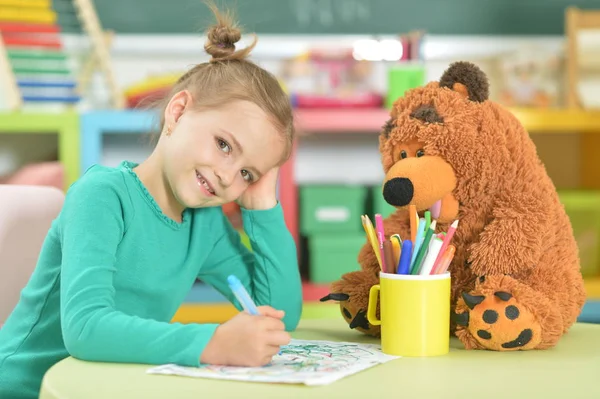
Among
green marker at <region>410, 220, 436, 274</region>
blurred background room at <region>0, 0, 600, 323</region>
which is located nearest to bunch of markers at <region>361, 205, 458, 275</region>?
green marker at <region>410, 220, 436, 274</region>

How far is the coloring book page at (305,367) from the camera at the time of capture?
0.72m

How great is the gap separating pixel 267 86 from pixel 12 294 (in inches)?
18.0

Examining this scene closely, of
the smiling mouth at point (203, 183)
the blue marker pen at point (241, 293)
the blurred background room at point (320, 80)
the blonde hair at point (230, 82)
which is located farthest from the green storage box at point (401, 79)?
the blue marker pen at point (241, 293)

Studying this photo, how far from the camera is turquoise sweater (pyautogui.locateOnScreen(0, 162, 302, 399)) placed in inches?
31.6

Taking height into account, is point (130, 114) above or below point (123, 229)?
above

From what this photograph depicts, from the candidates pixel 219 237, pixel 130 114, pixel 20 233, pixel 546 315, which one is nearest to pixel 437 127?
pixel 546 315

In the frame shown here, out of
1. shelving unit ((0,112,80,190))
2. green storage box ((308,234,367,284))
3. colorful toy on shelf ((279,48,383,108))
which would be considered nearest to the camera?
shelving unit ((0,112,80,190))

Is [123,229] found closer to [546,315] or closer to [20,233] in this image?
[20,233]

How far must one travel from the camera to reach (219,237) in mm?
1155

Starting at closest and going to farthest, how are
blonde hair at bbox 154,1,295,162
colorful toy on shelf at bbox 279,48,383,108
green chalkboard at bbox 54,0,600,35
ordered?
blonde hair at bbox 154,1,295,162 → colorful toy on shelf at bbox 279,48,383,108 → green chalkboard at bbox 54,0,600,35

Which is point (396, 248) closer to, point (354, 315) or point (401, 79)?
point (354, 315)

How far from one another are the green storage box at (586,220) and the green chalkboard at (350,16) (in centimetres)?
64

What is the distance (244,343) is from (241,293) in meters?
0.05

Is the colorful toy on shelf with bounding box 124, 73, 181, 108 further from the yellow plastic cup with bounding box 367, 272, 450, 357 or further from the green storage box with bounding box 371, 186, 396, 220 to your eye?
the yellow plastic cup with bounding box 367, 272, 450, 357
